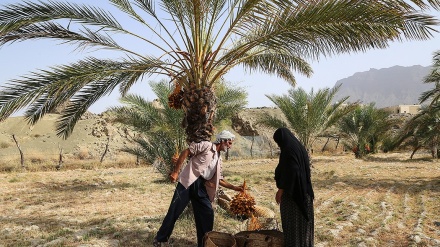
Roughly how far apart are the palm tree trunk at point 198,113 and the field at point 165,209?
138 centimetres

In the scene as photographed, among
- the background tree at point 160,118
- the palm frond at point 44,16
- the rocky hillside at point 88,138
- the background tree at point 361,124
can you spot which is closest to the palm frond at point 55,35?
the palm frond at point 44,16

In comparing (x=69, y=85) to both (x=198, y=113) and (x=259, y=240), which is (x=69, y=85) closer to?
(x=198, y=113)

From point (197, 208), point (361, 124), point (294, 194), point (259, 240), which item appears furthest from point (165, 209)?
point (361, 124)

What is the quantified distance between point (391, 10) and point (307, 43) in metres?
1.20

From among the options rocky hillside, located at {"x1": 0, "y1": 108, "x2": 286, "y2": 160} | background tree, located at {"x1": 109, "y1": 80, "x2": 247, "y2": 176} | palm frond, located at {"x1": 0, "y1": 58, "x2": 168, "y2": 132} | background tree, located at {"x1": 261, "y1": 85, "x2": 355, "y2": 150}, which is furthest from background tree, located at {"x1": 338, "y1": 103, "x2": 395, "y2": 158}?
palm frond, located at {"x1": 0, "y1": 58, "x2": 168, "y2": 132}

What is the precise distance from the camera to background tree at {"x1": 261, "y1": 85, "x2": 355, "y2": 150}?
46.3ft

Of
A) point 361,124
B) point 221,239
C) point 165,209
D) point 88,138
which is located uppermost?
point 361,124

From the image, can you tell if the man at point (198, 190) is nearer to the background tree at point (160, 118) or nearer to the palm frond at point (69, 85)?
the palm frond at point (69, 85)

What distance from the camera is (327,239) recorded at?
526 centimetres

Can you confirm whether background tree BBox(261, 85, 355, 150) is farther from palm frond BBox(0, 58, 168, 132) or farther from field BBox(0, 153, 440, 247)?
palm frond BBox(0, 58, 168, 132)

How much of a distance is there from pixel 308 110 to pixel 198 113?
9682 mm

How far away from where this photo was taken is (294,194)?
3789 mm

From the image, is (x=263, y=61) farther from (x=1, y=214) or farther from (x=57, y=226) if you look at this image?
(x=1, y=214)

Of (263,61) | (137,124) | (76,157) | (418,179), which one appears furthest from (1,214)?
(76,157)
